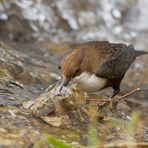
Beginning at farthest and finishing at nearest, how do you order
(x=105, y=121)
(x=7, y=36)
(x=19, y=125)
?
(x=7, y=36)
(x=105, y=121)
(x=19, y=125)

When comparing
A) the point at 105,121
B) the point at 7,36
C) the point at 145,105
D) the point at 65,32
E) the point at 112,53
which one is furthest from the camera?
the point at 65,32

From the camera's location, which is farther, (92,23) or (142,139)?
(92,23)

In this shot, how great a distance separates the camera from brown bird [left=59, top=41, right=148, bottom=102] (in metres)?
5.25

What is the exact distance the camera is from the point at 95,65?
5.64m

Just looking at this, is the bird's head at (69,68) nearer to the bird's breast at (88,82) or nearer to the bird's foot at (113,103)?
the bird's breast at (88,82)

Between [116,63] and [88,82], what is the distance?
73 centimetres

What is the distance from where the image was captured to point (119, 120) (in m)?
5.15

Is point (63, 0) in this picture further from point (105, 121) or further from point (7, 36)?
point (105, 121)

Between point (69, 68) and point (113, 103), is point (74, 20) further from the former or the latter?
point (69, 68)

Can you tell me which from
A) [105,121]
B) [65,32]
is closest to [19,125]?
[105,121]

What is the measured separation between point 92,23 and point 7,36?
6.41ft

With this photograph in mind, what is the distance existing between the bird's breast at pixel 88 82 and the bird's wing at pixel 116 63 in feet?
0.25

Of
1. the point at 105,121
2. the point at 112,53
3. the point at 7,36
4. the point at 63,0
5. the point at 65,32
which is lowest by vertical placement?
the point at 105,121

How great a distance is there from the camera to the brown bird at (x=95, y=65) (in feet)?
17.2
